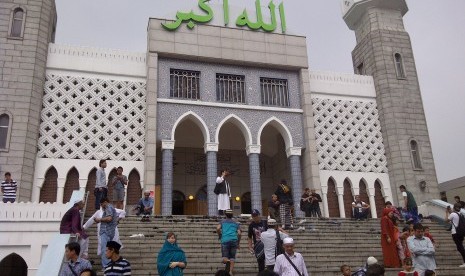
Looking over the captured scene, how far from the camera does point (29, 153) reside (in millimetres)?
12352

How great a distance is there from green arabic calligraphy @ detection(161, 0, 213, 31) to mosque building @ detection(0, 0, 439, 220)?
0.15 feet

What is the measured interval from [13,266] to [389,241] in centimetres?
954

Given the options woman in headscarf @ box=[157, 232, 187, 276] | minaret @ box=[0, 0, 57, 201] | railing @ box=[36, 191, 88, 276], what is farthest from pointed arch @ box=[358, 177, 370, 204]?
woman in headscarf @ box=[157, 232, 187, 276]

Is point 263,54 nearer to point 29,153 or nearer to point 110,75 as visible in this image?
point 110,75

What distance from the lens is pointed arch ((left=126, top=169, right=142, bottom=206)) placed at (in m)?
13.3

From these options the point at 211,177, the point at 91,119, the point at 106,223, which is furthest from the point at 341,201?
the point at 106,223

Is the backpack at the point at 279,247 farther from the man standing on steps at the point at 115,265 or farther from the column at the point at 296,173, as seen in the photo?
the column at the point at 296,173

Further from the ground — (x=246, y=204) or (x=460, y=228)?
(x=246, y=204)

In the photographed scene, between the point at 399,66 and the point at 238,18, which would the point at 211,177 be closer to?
the point at 238,18

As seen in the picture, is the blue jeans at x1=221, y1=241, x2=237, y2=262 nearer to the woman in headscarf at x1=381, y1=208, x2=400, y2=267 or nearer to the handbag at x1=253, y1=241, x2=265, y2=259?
the handbag at x1=253, y1=241, x2=265, y2=259

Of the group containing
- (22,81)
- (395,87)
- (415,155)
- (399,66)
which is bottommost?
(415,155)

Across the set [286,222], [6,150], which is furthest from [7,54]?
[286,222]

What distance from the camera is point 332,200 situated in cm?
1503

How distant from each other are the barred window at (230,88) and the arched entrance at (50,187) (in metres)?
5.41
